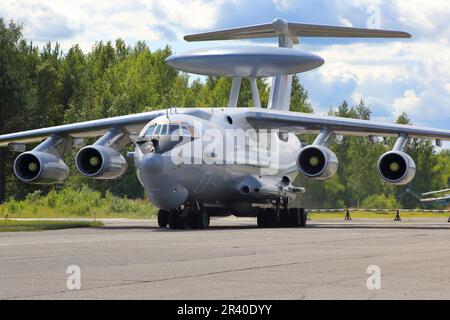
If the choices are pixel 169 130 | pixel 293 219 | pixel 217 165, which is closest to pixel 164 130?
pixel 169 130

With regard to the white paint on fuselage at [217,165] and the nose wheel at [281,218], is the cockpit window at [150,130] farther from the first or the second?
the nose wheel at [281,218]

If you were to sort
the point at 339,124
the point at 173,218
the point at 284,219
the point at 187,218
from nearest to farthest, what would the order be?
the point at 173,218 → the point at 187,218 → the point at 339,124 → the point at 284,219

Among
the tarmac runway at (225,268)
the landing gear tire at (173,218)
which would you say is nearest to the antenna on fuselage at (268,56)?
the landing gear tire at (173,218)

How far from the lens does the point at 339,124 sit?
2878cm

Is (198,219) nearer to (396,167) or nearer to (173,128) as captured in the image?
(173,128)

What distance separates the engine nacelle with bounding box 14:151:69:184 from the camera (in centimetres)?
2775

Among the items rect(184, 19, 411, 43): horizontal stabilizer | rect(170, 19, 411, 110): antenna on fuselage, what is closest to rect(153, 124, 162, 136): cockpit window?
rect(170, 19, 411, 110): antenna on fuselage

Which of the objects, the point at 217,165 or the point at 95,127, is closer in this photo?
the point at 217,165

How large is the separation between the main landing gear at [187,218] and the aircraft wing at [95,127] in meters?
3.19

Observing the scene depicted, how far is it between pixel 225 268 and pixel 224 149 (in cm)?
1545

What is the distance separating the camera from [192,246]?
17.2 meters

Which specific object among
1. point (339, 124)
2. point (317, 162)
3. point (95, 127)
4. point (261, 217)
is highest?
point (339, 124)

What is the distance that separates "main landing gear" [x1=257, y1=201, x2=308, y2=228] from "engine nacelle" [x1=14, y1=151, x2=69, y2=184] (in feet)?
21.6
